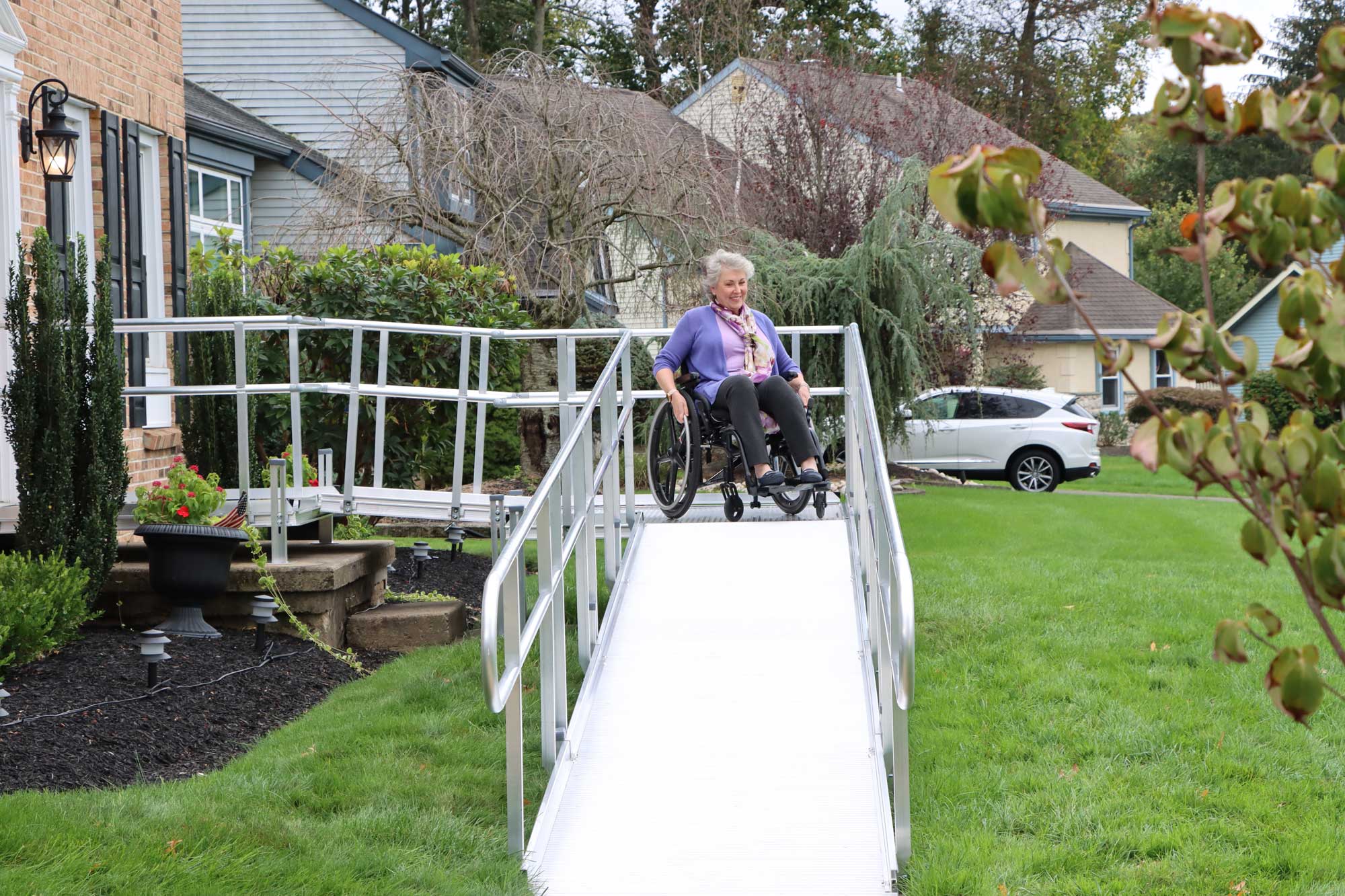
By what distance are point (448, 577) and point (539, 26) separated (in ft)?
78.1

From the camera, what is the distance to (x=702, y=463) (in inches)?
282

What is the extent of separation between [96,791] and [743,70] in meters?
22.7

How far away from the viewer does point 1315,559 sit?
162 cm

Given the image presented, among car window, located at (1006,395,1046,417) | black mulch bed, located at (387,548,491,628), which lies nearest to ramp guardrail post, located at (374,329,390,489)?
black mulch bed, located at (387,548,491,628)

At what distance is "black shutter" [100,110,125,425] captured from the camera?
8.57 meters

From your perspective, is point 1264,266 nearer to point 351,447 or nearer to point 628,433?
point 628,433

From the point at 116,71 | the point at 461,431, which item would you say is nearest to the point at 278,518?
the point at 461,431

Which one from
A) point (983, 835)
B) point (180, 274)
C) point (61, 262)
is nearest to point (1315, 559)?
point (983, 835)

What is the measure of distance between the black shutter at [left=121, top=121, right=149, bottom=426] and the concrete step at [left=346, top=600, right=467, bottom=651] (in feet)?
9.01

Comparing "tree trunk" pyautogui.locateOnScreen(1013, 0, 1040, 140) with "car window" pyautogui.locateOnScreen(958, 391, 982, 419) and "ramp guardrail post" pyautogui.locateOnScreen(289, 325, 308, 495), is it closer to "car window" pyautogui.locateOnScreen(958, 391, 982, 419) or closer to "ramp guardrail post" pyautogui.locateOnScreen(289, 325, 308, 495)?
"car window" pyautogui.locateOnScreen(958, 391, 982, 419)

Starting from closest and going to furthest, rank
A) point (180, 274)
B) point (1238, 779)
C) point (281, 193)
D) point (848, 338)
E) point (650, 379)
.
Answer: point (1238, 779)
point (848, 338)
point (180, 274)
point (650, 379)
point (281, 193)

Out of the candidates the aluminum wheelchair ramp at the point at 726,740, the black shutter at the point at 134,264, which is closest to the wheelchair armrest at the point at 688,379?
the aluminum wheelchair ramp at the point at 726,740

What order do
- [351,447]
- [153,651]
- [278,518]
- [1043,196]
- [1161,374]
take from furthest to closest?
1. [1161,374]
2. [1043,196]
3. [351,447]
4. [278,518]
5. [153,651]

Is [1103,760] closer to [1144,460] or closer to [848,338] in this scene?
[848,338]
